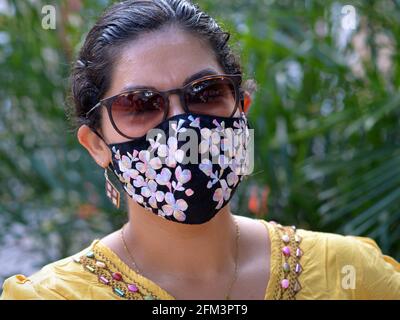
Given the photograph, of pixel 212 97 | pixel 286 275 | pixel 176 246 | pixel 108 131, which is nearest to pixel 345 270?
pixel 286 275

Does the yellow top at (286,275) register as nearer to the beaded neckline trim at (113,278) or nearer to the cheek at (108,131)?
the beaded neckline trim at (113,278)

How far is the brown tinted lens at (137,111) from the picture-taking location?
5.39 feet

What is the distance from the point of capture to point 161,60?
1653 mm

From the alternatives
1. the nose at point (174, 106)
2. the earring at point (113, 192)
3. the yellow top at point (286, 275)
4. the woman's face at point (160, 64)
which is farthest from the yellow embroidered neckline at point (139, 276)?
the nose at point (174, 106)

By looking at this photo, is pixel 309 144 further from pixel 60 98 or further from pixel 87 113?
pixel 87 113

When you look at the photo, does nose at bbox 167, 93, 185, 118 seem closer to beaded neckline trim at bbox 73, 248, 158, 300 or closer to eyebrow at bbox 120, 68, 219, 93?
eyebrow at bbox 120, 68, 219, 93

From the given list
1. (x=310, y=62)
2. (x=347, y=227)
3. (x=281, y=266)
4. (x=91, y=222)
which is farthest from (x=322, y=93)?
(x=281, y=266)

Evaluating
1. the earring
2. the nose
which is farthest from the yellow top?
the nose

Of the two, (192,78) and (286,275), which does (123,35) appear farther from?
(286,275)

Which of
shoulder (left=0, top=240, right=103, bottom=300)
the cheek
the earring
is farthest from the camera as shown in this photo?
the earring

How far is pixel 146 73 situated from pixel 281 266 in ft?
1.77

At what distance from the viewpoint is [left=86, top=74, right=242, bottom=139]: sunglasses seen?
5.41ft

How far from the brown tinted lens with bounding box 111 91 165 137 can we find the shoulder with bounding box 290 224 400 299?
48 centimetres

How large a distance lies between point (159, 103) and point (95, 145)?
0.25 m
